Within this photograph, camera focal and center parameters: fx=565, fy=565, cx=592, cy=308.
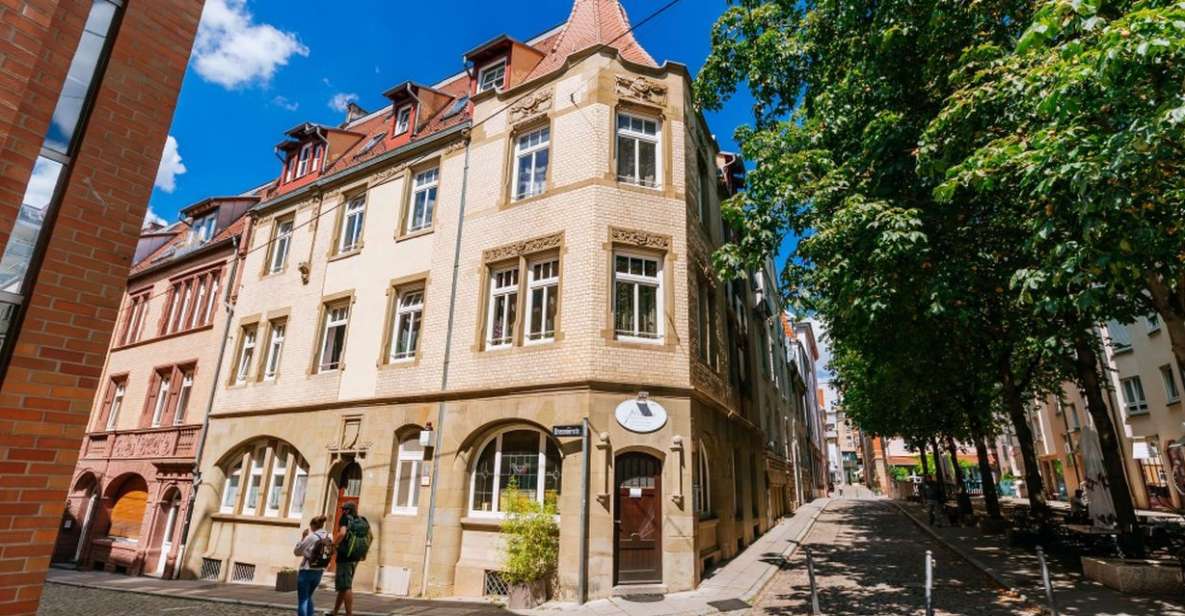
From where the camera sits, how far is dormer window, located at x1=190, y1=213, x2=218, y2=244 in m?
24.2

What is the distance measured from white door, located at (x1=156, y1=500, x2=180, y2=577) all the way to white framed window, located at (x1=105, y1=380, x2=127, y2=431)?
662 cm

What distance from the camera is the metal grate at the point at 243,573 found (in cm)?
1553

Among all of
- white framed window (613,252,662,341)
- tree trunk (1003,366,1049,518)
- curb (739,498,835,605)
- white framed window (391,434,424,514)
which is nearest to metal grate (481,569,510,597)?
white framed window (391,434,424,514)

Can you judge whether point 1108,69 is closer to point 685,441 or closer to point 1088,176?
point 1088,176

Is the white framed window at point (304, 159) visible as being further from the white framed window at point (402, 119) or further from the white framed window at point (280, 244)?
the white framed window at point (402, 119)

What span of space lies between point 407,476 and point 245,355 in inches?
362

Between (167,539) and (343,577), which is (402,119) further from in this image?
(167,539)

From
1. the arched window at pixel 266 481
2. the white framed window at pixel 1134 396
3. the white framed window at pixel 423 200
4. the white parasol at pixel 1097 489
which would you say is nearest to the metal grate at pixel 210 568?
the arched window at pixel 266 481

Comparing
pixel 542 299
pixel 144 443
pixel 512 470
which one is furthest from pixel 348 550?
pixel 144 443

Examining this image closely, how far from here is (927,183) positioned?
10.2 meters

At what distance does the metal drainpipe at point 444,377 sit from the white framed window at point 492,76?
→ 95.7 inches

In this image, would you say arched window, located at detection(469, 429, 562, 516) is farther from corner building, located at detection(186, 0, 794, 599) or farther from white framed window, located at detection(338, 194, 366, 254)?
white framed window, located at detection(338, 194, 366, 254)

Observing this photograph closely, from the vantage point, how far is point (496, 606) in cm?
1079

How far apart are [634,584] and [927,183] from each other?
932 cm
